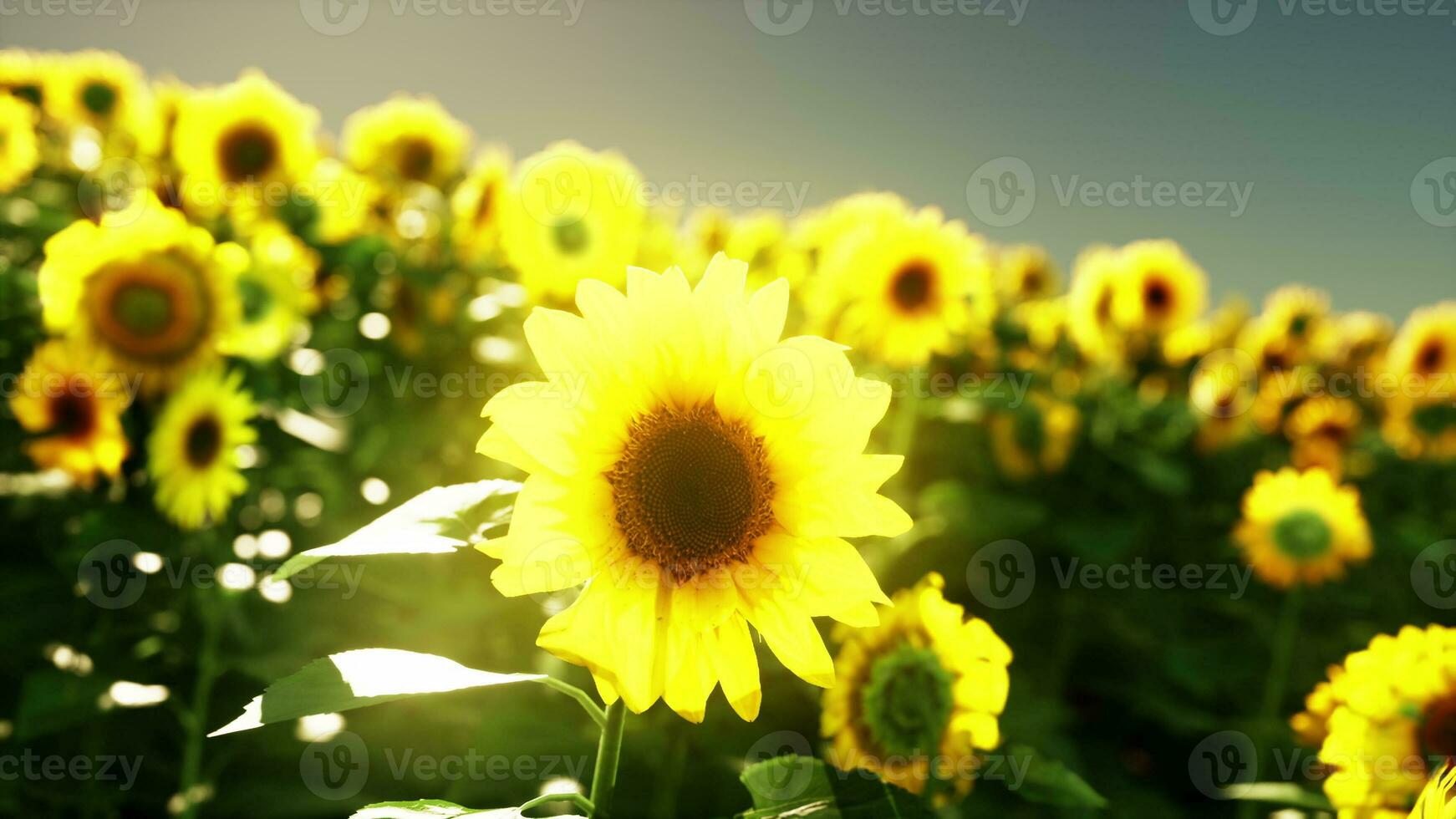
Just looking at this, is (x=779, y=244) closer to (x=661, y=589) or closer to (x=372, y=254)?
(x=372, y=254)

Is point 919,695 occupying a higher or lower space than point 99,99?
lower

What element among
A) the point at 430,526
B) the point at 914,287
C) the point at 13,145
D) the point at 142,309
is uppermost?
the point at 13,145

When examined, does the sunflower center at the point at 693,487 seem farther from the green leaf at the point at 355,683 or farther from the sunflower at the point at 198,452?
the sunflower at the point at 198,452

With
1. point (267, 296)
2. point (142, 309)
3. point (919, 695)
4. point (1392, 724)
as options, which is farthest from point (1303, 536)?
point (142, 309)

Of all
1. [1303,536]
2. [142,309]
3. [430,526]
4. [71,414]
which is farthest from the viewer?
[1303,536]

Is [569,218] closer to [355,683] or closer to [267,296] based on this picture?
[267,296]

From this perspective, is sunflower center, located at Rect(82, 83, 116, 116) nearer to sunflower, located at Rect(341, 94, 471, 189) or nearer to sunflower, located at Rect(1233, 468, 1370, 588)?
sunflower, located at Rect(341, 94, 471, 189)

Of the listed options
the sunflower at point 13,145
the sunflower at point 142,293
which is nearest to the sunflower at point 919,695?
the sunflower at point 142,293
